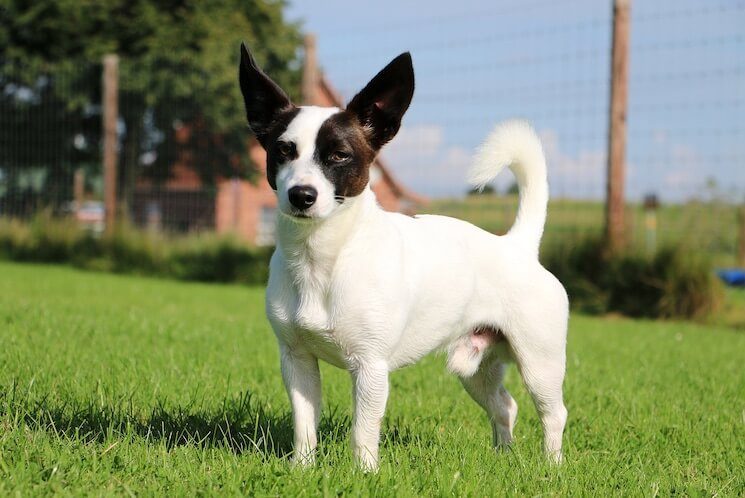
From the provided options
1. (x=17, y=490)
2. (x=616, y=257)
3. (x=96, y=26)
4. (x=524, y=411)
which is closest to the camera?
(x=17, y=490)

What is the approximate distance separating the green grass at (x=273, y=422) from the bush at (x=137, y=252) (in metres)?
5.97

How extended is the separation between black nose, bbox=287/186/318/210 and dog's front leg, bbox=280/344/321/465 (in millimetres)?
586

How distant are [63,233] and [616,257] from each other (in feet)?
31.9

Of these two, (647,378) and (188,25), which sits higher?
(188,25)

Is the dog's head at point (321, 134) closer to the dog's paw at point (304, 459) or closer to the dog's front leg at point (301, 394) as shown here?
the dog's front leg at point (301, 394)

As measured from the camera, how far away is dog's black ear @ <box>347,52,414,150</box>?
3.04 m

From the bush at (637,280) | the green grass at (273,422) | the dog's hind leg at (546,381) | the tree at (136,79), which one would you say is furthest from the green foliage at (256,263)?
the dog's hind leg at (546,381)

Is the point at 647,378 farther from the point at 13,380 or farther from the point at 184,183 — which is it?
the point at 184,183

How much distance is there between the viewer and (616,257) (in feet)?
32.1

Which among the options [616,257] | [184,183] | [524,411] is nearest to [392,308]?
[524,411]

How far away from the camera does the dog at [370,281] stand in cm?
287

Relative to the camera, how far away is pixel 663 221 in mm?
11031

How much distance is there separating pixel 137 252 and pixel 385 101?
11.2m

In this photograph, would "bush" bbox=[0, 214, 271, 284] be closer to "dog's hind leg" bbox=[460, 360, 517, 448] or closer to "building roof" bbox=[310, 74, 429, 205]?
"building roof" bbox=[310, 74, 429, 205]
